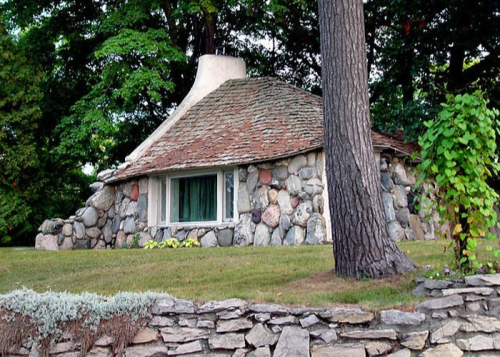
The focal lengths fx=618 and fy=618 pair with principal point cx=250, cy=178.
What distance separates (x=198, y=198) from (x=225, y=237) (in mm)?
1463

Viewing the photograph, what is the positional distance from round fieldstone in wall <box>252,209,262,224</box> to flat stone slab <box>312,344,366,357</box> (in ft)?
23.9

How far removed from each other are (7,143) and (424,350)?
15.9m

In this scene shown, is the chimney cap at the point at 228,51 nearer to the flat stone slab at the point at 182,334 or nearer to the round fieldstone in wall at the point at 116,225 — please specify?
the round fieldstone in wall at the point at 116,225

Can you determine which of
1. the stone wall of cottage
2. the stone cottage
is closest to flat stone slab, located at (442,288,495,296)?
the stone wall of cottage

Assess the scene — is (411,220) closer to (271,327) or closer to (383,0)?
(383,0)

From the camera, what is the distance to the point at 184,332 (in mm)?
5930

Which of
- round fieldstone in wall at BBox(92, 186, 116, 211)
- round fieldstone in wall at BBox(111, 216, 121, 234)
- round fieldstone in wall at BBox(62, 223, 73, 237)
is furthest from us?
round fieldstone in wall at BBox(92, 186, 116, 211)

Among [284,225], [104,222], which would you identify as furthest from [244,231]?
[104,222]

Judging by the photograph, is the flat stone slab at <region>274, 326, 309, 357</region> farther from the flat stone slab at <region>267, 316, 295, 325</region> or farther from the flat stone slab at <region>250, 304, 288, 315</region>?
the flat stone slab at <region>250, 304, 288, 315</region>

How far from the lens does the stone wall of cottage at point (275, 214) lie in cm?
1222

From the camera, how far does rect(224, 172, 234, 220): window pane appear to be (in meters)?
13.6

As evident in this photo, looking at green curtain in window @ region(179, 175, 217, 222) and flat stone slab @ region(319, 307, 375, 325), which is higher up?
green curtain in window @ region(179, 175, 217, 222)

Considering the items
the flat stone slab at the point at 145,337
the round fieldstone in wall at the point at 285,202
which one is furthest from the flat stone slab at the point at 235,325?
the round fieldstone in wall at the point at 285,202

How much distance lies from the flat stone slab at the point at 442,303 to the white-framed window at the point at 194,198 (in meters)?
7.84
